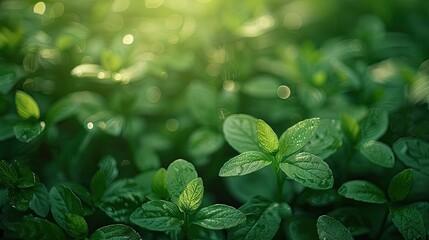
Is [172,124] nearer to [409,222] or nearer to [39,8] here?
[39,8]

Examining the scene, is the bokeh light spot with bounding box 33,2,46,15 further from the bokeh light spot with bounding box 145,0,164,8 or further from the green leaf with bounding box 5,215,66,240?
the green leaf with bounding box 5,215,66,240

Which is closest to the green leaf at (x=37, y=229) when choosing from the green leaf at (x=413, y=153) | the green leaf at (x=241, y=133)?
the green leaf at (x=241, y=133)

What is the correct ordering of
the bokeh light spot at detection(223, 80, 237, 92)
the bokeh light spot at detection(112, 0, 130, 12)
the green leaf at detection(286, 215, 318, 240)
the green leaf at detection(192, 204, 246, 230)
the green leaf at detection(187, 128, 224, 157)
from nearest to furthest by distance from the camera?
1. the green leaf at detection(192, 204, 246, 230)
2. the green leaf at detection(286, 215, 318, 240)
3. the green leaf at detection(187, 128, 224, 157)
4. the bokeh light spot at detection(223, 80, 237, 92)
5. the bokeh light spot at detection(112, 0, 130, 12)

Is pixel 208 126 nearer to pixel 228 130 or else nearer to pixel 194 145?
pixel 194 145

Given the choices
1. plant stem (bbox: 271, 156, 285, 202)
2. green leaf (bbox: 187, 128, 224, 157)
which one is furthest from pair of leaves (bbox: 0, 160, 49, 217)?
plant stem (bbox: 271, 156, 285, 202)

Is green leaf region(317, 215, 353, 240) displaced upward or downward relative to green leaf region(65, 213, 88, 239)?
downward

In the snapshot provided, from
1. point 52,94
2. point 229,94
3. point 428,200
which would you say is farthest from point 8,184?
point 428,200

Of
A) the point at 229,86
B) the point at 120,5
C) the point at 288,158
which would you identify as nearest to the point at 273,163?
the point at 288,158
